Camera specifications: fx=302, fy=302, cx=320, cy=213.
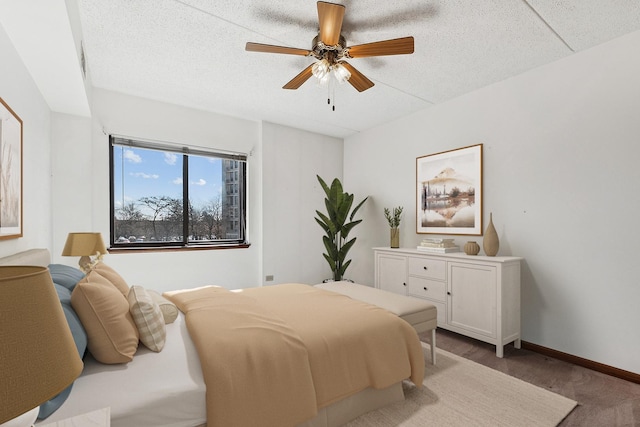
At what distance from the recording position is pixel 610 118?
2363mm

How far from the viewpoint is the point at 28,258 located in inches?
62.7

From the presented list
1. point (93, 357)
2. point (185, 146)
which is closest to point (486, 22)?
point (93, 357)

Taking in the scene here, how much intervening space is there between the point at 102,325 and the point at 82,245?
1.47 metres

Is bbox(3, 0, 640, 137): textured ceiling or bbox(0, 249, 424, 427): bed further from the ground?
bbox(3, 0, 640, 137): textured ceiling

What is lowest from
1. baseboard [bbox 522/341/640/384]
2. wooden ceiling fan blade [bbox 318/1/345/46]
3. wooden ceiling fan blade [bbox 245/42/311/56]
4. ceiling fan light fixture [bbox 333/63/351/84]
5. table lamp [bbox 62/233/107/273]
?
baseboard [bbox 522/341/640/384]

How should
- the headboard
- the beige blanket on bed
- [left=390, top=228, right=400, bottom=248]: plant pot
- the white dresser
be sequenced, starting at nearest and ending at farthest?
the beige blanket on bed
the headboard
the white dresser
[left=390, top=228, right=400, bottom=248]: plant pot

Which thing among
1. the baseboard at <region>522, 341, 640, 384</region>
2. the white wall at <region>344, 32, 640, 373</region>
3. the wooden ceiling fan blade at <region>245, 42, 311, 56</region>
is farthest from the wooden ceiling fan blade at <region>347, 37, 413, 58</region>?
the baseboard at <region>522, 341, 640, 384</region>

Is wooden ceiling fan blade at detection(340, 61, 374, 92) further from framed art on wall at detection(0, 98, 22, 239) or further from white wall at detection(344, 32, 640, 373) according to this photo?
framed art on wall at detection(0, 98, 22, 239)

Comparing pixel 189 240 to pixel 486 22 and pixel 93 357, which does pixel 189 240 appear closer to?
pixel 93 357

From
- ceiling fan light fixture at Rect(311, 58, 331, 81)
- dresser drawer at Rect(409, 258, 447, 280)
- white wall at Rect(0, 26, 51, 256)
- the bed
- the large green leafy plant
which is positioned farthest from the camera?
the large green leafy plant

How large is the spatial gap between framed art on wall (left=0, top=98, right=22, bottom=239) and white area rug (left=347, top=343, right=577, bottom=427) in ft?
7.21

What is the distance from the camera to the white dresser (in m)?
2.63

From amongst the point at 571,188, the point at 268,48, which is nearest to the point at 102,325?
the point at 268,48

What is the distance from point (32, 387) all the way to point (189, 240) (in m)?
3.56
